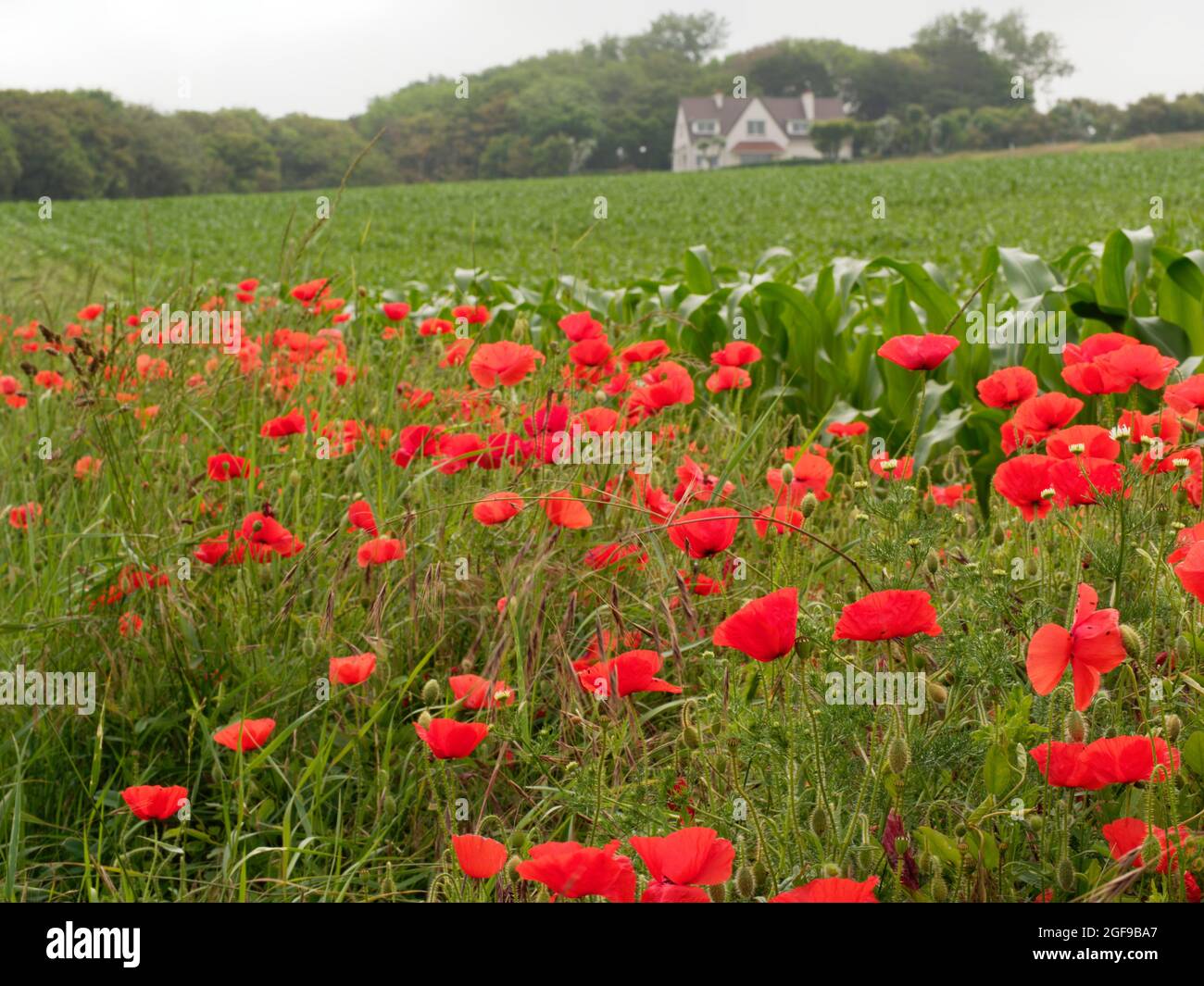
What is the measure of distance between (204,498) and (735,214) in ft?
64.4

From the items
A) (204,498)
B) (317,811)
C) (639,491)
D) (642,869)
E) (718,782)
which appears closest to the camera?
(642,869)

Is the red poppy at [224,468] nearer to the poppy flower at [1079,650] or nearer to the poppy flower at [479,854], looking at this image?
the poppy flower at [479,854]

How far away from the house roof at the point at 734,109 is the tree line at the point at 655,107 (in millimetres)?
1223

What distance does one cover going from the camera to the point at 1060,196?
20.5 m

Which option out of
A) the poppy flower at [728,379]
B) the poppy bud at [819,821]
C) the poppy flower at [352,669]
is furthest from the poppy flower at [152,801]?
the poppy flower at [728,379]

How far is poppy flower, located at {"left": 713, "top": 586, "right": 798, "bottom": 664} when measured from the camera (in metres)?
0.96

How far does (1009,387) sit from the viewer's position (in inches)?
68.6

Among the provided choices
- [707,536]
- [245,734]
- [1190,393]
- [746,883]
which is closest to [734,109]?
[1190,393]

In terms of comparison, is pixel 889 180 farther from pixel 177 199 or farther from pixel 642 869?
pixel 642 869

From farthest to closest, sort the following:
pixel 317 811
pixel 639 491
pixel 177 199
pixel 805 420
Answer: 1. pixel 177 199
2. pixel 805 420
3. pixel 639 491
4. pixel 317 811

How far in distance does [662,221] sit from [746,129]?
37517 millimetres

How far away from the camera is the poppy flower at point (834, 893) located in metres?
0.77

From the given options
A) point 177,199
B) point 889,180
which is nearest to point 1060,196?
point 889,180

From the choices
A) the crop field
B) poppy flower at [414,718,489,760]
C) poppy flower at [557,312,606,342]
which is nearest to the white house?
the crop field
